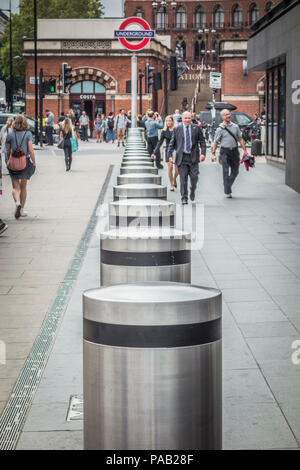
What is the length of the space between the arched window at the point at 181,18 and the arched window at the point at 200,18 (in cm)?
153

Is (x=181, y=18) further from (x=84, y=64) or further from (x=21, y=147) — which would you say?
(x=21, y=147)

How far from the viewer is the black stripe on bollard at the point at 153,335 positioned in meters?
3.23

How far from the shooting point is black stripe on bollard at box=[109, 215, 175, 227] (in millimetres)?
6668

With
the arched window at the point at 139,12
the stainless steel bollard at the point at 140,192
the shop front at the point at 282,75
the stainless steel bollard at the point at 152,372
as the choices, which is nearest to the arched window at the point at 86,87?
the shop front at the point at 282,75

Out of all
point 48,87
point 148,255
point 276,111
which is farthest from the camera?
point 48,87

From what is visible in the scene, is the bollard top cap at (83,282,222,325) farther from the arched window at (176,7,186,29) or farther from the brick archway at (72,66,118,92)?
the arched window at (176,7,186,29)

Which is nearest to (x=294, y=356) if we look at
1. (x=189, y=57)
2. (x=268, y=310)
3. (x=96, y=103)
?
(x=268, y=310)

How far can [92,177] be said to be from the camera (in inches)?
990

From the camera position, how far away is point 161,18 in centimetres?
10650

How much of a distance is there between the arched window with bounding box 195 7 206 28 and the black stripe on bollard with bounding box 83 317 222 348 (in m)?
105

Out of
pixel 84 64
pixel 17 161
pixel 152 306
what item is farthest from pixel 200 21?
pixel 152 306

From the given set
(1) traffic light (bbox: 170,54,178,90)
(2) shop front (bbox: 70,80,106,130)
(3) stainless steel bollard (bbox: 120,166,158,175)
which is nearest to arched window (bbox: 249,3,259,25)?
(2) shop front (bbox: 70,80,106,130)

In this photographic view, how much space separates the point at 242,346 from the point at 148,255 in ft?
5.48

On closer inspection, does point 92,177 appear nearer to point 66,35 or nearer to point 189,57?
point 66,35
